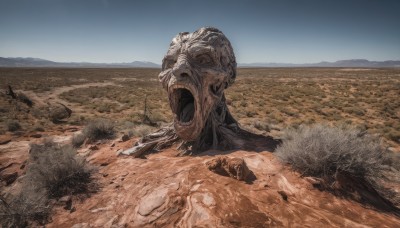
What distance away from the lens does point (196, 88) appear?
471 cm

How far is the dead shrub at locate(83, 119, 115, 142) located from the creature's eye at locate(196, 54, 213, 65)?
4570 millimetres

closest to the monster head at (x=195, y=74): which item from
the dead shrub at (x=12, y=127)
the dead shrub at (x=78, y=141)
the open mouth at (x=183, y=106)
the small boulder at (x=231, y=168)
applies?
the open mouth at (x=183, y=106)

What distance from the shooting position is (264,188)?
3.27 m

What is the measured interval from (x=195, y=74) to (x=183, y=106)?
1.12 metres

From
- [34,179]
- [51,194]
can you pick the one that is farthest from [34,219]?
[34,179]

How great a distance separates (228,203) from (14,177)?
5.18m

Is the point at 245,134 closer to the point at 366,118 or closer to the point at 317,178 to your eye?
the point at 317,178

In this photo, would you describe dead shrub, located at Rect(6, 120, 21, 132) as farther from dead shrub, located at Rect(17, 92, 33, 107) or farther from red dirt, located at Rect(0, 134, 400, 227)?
red dirt, located at Rect(0, 134, 400, 227)

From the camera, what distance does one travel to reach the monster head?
4719 mm

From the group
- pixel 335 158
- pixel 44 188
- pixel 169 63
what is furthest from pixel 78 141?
pixel 335 158

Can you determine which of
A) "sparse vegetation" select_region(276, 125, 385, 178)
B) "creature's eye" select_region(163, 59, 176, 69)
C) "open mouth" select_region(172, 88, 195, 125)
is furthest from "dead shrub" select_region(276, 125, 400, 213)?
"creature's eye" select_region(163, 59, 176, 69)

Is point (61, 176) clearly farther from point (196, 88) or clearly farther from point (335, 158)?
point (335, 158)

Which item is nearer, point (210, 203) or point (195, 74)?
point (210, 203)

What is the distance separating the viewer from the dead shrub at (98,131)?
294 inches
